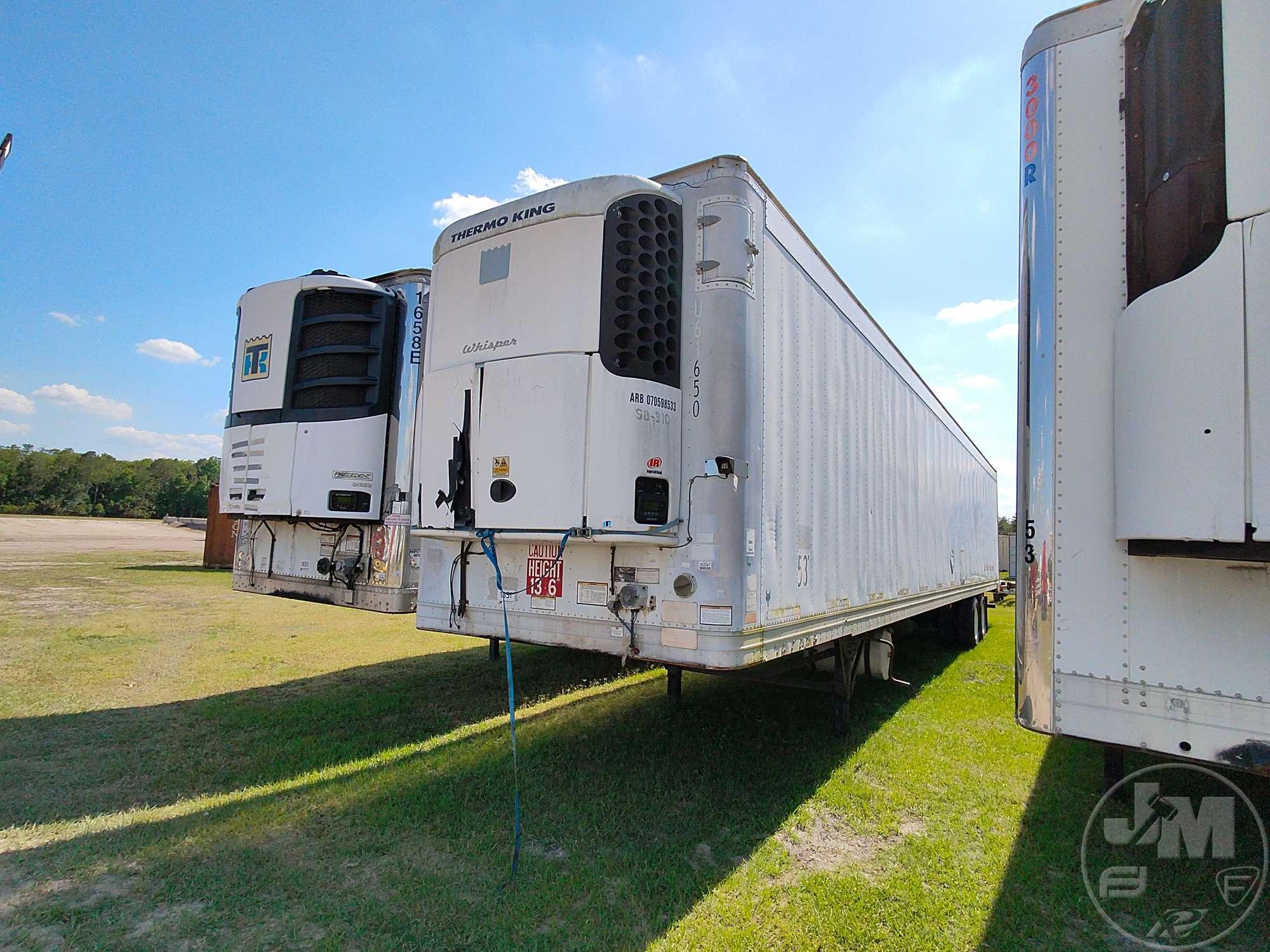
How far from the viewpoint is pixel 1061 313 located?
2803mm

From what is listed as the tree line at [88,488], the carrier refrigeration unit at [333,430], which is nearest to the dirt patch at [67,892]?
the carrier refrigeration unit at [333,430]

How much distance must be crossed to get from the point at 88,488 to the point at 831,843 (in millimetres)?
94559

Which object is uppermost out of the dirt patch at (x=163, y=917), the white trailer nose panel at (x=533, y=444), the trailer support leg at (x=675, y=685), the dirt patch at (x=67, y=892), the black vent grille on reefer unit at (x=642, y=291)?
the black vent grille on reefer unit at (x=642, y=291)

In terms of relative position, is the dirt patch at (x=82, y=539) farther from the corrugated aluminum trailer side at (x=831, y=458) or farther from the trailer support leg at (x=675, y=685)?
the corrugated aluminum trailer side at (x=831, y=458)

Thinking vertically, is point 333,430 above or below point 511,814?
above

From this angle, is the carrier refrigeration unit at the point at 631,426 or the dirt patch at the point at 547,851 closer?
the dirt patch at the point at 547,851

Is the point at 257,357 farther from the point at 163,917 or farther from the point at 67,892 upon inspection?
the point at 163,917

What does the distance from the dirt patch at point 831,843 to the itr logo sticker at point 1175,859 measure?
904mm

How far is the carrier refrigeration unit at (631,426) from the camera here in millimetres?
3486

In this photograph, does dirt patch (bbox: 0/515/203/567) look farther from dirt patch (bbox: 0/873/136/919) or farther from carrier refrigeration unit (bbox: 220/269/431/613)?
dirt patch (bbox: 0/873/136/919)

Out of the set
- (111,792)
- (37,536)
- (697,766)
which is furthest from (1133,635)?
(37,536)

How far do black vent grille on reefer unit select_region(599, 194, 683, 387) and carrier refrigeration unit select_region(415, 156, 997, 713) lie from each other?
12 millimetres

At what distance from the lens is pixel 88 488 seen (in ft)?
246

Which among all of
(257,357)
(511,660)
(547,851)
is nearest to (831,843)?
(547,851)
